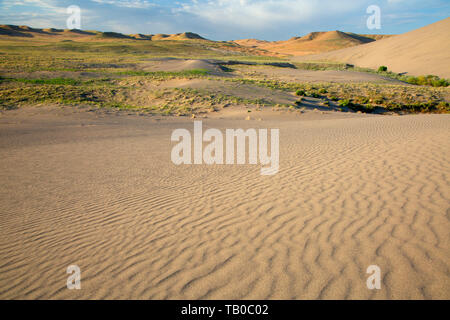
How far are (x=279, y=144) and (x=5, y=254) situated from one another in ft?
27.3

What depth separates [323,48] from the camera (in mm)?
111812

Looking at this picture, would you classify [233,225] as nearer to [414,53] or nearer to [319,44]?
[414,53]

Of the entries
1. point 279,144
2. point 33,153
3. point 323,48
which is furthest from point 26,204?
point 323,48

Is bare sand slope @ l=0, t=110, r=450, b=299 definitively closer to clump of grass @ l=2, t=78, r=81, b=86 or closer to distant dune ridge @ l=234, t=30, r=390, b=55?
clump of grass @ l=2, t=78, r=81, b=86

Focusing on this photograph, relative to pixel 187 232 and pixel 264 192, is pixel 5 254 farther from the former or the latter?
pixel 264 192

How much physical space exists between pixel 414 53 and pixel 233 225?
61.1m

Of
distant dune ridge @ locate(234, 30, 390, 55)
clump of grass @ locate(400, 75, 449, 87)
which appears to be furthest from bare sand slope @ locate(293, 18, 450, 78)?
distant dune ridge @ locate(234, 30, 390, 55)

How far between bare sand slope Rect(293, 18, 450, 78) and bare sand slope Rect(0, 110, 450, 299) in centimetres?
4298

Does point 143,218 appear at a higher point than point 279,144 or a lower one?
lower

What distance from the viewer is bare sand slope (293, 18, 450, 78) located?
140ft

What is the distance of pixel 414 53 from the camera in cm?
5006

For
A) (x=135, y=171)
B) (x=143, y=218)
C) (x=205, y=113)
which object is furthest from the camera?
(x=205, y=113)

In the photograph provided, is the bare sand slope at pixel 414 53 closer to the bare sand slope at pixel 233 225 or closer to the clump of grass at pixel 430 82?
the clump of grass at pixel 430 82

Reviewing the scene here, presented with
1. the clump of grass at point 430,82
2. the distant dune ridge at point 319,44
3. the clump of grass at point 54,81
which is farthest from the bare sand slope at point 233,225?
the distant dune ridge at point 319,44
